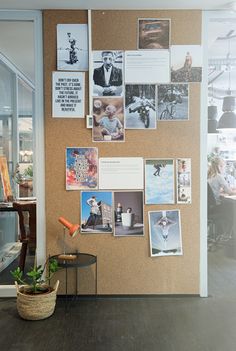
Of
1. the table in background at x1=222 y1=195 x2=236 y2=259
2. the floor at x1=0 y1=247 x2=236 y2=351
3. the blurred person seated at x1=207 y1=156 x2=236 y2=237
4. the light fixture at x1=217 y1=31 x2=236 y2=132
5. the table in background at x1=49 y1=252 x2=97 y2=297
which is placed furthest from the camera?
the light fixture at x1=217 y1=31 x2=236 y2=132

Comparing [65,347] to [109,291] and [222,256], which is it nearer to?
[109,291]

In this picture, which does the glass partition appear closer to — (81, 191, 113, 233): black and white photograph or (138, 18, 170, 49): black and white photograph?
(81, 191, 113, 233): black and white photograph

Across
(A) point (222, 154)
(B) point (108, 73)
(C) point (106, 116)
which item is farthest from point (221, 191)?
(B) point (108, 73)

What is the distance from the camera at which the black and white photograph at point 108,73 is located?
3.42 metres

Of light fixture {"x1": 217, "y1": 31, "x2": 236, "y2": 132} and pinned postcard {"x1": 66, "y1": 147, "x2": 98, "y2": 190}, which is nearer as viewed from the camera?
pinned postcard {"x1": 66, "y1": 147, "x2": 98, "y2": 190}

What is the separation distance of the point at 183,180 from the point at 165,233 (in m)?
0.49

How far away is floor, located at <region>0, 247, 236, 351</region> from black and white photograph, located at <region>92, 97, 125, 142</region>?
1.43m

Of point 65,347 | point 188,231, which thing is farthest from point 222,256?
point 65,347

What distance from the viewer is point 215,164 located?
5.84m

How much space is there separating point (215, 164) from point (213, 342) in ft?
11.4

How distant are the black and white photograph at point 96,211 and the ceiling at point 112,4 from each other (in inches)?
61.0

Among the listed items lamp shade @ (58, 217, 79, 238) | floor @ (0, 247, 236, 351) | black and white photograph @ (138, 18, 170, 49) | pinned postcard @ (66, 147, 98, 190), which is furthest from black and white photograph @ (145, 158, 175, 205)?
black and white photograph @ (138, 18, 170, 49)

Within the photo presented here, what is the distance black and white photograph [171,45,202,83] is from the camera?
135 inches

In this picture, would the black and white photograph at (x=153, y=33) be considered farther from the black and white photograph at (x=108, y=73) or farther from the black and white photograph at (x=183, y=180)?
the black and white photograph at (x=183, y=180)
